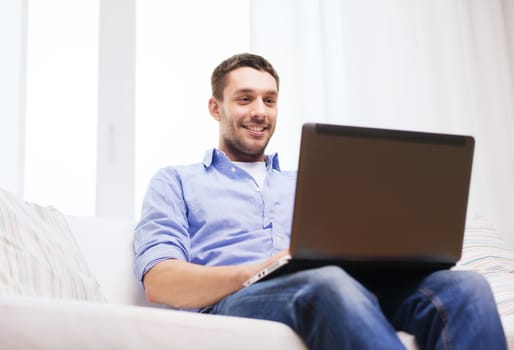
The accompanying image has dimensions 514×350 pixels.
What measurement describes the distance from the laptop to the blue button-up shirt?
1.24 ft

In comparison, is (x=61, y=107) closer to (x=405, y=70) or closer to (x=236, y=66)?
(x=236, y=66)

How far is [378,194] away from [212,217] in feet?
2.04

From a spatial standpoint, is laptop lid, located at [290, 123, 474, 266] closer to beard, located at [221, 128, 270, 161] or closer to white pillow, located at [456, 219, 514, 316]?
white pillow, located at [456, 219, 514, 316]

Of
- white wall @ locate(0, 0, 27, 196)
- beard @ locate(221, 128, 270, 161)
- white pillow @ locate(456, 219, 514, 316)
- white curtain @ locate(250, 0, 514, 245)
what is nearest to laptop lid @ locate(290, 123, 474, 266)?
white pillow @ locate(456, 219, 514, 316)

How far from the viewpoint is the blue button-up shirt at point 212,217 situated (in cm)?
160

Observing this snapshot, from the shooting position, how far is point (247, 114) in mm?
1952

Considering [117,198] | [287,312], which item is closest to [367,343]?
[287,312]

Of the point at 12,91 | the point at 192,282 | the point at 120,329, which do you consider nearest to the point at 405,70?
the point at 12,91

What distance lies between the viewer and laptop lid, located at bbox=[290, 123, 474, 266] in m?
1.13

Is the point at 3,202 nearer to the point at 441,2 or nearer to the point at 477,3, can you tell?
the point at 441,2

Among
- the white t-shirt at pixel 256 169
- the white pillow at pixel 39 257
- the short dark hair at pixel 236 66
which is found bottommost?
the white pillow at pixel 39 257

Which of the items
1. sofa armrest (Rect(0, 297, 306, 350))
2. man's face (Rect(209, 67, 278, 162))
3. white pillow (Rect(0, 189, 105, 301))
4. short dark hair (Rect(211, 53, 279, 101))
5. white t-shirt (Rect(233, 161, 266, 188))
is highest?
short dark hair (Rect(211, 53, 279, 101))

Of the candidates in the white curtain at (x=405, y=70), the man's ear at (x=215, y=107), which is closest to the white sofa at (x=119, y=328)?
the man's ear at (x=215, y=107)

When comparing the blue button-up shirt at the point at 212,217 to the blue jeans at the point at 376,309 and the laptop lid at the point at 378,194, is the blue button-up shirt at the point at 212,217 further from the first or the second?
the laptop lid at the point at 378,194
